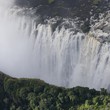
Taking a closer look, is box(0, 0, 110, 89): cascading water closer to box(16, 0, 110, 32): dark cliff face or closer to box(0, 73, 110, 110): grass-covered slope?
box(16, 0, 110, 32): dark cliff face

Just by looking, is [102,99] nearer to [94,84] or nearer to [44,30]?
[94,84]


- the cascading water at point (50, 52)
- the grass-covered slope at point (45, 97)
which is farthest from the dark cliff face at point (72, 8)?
the grass-covered slope at point (45, 97)

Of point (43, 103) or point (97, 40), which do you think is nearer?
point (43, 103)

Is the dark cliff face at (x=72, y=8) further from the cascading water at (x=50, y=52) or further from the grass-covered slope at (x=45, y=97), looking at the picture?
the grass-covered slope at (x=45, y=97)

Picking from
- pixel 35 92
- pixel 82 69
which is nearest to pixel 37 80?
pixel 35 92

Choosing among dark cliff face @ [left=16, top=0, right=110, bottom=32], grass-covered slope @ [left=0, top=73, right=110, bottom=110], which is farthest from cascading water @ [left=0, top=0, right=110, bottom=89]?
grass-covered slope @ [left=0, top=73, right=110, bottom=110]

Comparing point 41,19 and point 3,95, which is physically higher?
point 41,19

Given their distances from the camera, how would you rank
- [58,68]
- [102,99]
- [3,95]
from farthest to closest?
[58,68] < [3,95] < [102,99]
